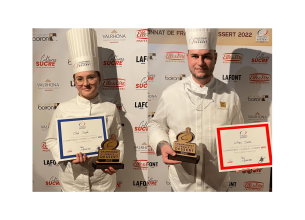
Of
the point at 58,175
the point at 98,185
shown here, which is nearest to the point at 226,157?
the point at 98,185

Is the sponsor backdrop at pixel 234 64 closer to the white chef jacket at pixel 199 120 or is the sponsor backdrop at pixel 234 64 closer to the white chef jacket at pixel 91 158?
the white chef jacket at pixel 199 120

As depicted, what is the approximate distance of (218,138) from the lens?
7.25 feet

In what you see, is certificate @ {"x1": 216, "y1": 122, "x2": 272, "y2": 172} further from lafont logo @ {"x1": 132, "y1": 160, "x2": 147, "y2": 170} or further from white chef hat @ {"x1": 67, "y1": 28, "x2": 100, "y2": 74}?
white chef hat @ {"x1": 67, "y1": 28, "x2": 100, "y2": 74}

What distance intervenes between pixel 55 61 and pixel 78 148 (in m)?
0.91

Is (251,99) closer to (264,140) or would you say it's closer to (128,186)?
(264,140)

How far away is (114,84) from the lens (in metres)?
2.46

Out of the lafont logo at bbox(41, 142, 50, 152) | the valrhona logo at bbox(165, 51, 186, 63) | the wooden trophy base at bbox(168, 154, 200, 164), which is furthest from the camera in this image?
the lafont logo at bbox(41, 142, 50, 152)

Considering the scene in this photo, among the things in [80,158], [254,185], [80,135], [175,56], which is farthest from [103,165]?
[254,185]

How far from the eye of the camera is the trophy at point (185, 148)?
2.13 meters

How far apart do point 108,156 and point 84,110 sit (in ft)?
1.59

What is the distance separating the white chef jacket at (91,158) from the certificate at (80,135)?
0.20 ft

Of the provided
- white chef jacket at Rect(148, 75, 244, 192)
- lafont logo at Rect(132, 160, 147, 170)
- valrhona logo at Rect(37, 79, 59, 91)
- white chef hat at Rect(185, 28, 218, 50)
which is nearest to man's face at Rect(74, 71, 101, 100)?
valrhona logo at Rect(37, 79, 59, 91)

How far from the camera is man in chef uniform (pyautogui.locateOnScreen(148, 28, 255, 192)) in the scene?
224cm

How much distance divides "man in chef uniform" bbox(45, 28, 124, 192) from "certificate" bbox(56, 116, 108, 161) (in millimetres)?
51
